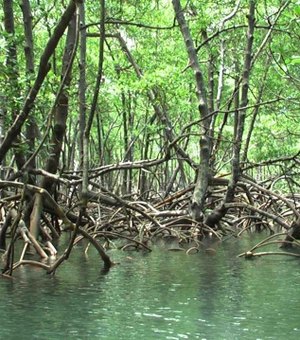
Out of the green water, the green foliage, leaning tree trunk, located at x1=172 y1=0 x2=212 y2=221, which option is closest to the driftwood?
leaning tree trunk, located at x1=172 y1=0 x2=212 y2=221

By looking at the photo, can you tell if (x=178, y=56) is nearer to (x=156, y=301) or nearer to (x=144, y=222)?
(x=144, y=222)

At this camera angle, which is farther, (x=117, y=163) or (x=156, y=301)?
(x=117, y=163)

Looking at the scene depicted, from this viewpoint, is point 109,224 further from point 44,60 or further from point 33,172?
point 44,60

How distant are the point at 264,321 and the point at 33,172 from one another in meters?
3.48

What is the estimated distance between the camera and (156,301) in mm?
3838

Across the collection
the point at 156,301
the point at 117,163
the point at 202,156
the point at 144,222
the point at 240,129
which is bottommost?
the point at 156,301


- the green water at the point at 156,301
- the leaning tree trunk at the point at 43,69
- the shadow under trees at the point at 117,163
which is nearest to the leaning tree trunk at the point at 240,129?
the shadow under trees at the point at 117,163

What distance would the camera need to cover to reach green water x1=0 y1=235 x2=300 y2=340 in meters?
3.15

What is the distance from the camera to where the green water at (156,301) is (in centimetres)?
315

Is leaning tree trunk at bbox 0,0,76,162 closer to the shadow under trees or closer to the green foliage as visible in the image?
the shadow under trees

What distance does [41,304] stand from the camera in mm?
3693

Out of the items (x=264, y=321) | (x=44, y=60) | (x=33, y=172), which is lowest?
(x=264, y=321)

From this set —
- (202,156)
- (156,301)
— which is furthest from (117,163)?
(156,301)

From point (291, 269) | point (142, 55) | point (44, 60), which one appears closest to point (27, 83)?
point (44, 60)
